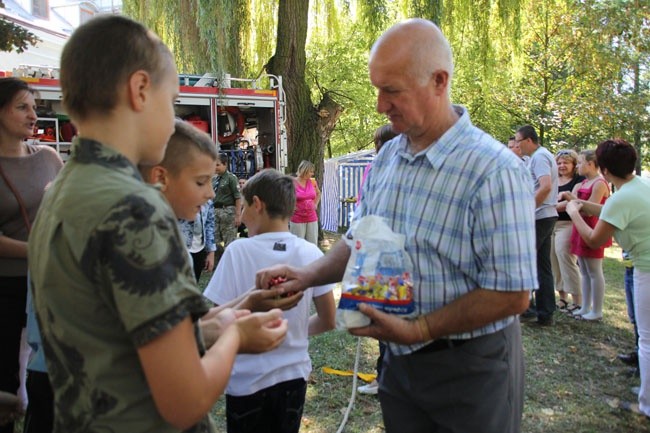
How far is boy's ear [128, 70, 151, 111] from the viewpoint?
125cm

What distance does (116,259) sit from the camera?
1135 mm

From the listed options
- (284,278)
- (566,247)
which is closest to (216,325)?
(284,278)

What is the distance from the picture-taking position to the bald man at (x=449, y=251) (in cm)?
182

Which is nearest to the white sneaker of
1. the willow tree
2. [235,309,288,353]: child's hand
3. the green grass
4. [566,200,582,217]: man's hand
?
the green grass

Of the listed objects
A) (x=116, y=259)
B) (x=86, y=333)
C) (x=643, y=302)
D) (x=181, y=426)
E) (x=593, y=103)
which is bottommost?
(x=643, y=302)

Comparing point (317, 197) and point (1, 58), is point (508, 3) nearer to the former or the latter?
point (317, 197)

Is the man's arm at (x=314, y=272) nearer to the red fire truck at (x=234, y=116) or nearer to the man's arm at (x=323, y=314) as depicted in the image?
the man's arm at (x=323, y=314)

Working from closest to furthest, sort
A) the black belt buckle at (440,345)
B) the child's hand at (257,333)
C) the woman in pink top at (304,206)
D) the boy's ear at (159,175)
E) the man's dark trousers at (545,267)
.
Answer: the child's hand at (257,333)
the black belt buckle at (440,345)
the boy's ear at (159,175)
the man's dark trousers at (545,267)
the woman in pink top at (304,206)

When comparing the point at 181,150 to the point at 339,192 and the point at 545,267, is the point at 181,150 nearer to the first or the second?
the point at 545,267

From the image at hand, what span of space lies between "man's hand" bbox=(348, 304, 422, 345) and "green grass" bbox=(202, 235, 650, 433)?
2506 mm

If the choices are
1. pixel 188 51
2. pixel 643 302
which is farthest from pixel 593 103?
pixel 643 302

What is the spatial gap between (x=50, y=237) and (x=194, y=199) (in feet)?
3.16

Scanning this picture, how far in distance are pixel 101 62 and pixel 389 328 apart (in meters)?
1.20

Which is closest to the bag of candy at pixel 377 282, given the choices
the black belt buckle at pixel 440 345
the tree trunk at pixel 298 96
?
the black belt buckle at pixel 440 345
